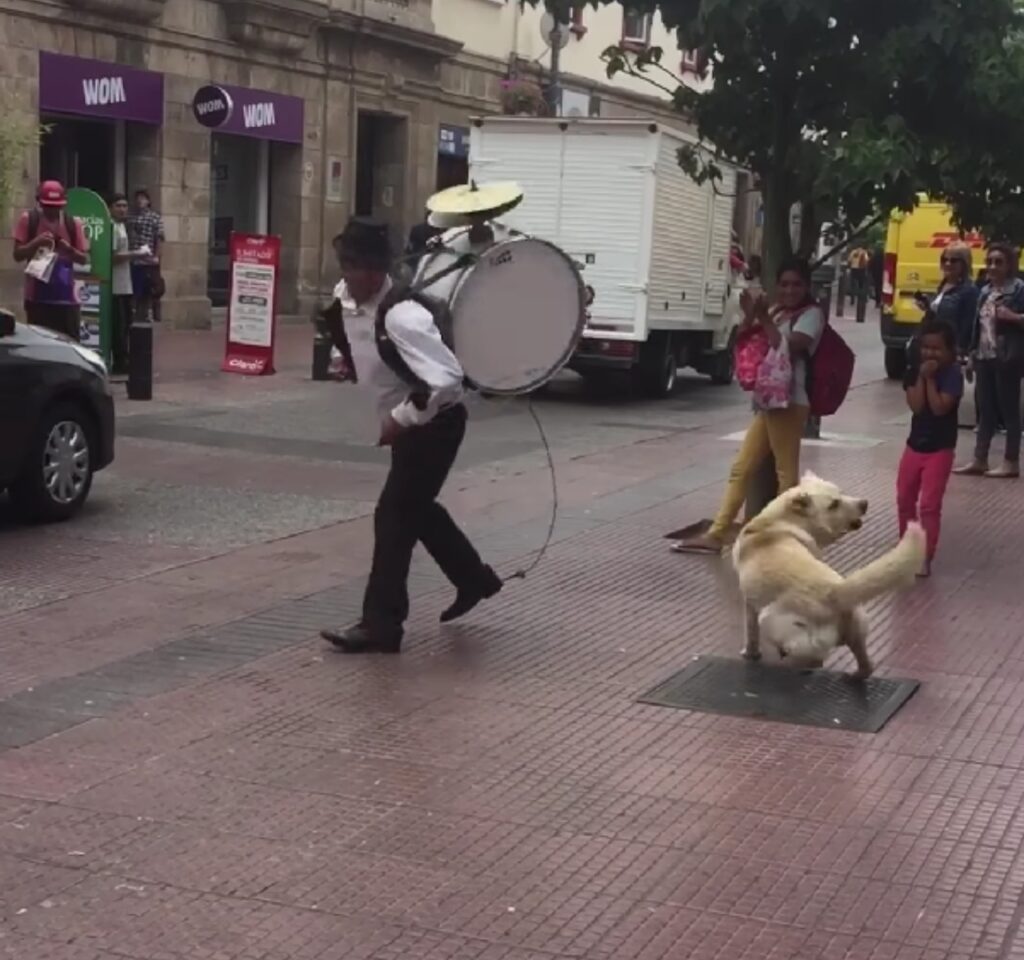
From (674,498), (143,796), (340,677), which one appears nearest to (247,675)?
(340,677)

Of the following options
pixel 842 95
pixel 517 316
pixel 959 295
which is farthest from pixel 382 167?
pixel 517 316

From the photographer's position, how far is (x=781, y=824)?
5.34 m

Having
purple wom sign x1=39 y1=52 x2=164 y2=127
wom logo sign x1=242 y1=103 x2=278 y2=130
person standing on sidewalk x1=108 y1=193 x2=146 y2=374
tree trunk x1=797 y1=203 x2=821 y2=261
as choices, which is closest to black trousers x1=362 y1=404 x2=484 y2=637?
tree trunk x1=797 y1=203 x2=821 y2=261

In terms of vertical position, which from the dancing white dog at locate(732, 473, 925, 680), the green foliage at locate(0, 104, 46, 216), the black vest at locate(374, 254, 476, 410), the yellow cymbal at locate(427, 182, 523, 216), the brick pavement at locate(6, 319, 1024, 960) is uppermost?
the green foliage at locate(0, 104, 46, 216)

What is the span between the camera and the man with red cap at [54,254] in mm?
15773

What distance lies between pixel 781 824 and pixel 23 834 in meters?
2.31

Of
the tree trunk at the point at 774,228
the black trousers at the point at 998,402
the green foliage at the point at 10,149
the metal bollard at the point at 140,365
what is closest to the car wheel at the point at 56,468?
the tree trunk at the point at 774,228

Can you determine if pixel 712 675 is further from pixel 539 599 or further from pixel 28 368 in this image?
pixel 28 368

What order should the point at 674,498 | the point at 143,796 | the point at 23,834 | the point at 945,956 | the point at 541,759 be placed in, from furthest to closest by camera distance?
1. the point at 674,498
2. the point at 541,759
3. the point at 143,796
4. the point at 23,834
5. the point at 945,956

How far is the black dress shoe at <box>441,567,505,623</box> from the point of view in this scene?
783cm

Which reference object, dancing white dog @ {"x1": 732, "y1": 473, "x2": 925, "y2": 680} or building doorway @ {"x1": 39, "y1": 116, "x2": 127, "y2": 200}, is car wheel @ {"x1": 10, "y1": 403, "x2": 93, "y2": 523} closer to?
dancing white dog @ {"x1": 732, "y1": 473, "x2": 925, "y2": 680}

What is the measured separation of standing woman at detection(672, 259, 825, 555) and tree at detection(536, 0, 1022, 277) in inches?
20.6

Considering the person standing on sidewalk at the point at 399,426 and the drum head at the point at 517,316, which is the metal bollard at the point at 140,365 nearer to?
the person standing on sidewalk at the point at 399,426

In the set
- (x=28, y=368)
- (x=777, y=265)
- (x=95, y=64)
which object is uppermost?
(x=95, y=64)
